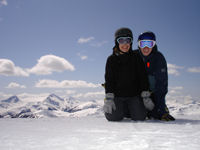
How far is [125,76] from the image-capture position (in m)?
4.18

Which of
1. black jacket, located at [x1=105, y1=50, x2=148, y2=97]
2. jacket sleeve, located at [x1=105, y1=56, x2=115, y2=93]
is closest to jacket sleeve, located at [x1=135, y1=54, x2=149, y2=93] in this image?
black jacket, located at [x1=105, y1=50, x2=148, y2=97]

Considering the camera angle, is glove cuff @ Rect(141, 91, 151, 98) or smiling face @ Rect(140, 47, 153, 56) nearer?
glove cuff @ Rect(141, 91, 151, 98)

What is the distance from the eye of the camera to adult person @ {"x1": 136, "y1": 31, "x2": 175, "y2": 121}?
4.01 metres

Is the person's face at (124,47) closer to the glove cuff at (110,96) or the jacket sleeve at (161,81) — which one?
the jacket sleeve at (161,81)

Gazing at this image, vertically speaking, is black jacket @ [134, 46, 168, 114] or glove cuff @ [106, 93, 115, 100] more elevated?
black jacket @ [134, 46, 168, 114]

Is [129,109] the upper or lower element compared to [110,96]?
lower

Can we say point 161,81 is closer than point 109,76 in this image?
Yes

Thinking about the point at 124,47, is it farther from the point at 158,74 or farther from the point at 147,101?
the point at 147,101

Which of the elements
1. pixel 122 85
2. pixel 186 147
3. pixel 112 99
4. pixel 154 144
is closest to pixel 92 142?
pixel 154 144

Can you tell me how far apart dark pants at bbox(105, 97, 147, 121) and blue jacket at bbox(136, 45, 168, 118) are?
343 millimetres

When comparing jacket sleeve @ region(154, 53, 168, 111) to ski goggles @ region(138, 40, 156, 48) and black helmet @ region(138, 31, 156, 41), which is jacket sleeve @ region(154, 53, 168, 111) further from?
black helmet @ region(138, 31, 156, 41)

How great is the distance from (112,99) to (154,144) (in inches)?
87.3

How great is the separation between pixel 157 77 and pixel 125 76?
71 centimetres

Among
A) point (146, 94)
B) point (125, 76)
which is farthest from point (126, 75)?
point (146, 94)
